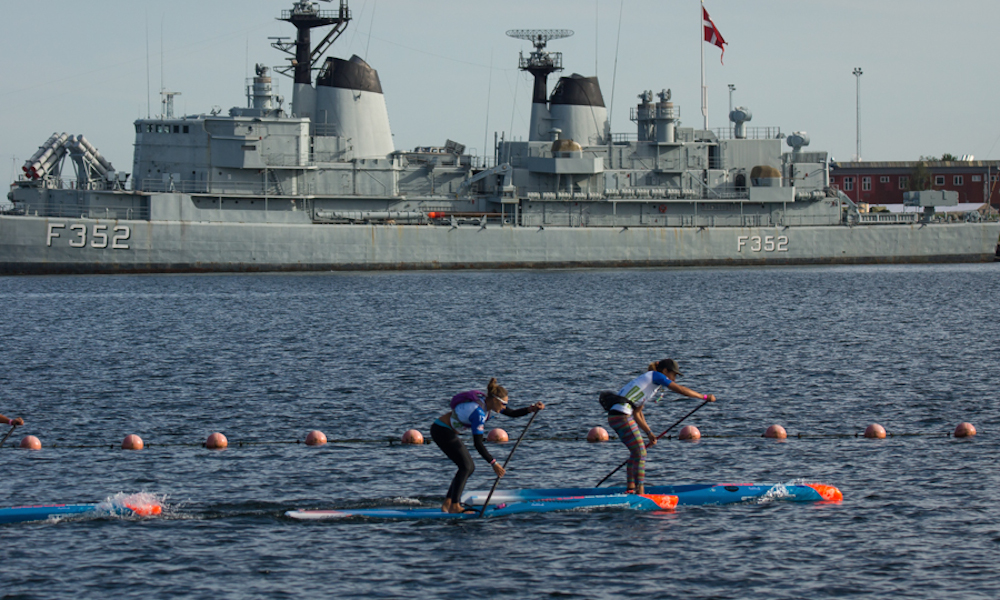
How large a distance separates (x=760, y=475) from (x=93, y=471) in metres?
10.7

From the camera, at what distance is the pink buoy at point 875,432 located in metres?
20.8

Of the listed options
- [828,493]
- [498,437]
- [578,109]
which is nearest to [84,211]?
[578,109]

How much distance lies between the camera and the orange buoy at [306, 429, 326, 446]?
66.6ft

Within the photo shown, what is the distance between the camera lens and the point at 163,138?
215ft

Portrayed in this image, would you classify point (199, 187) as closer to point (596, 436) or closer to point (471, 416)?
point (596, 436)

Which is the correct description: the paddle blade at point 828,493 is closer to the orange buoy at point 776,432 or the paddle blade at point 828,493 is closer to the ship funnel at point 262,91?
the orange buoy at point 776,432

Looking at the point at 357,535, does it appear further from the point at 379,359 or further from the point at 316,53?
the point at 316,53

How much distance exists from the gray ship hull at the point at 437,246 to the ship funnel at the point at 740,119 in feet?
20.8

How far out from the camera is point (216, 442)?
20.2 m

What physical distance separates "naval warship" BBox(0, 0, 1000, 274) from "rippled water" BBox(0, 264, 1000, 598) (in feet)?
59.6

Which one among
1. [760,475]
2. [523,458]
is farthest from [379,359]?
[760,475]

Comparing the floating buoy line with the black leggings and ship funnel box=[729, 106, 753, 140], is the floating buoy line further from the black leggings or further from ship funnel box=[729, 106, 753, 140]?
ship funnel box=[729, 106, 753, 140]

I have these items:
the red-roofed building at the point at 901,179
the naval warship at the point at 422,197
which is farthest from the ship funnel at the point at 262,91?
the red-roofed building at the point at 901,179

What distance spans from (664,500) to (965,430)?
780 cm
